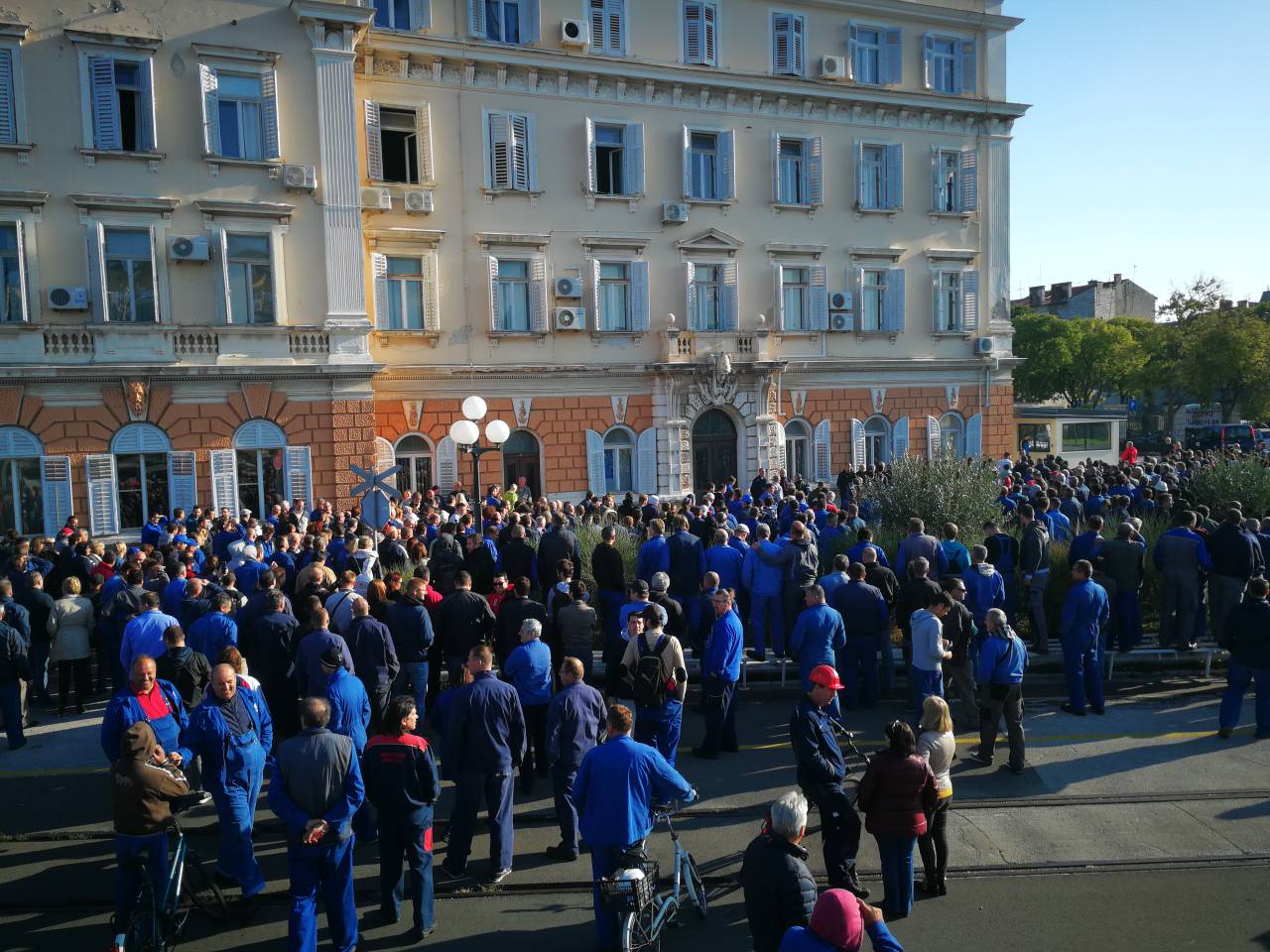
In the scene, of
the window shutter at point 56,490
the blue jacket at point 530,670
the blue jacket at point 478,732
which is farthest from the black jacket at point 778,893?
the window shutter at point 56,490

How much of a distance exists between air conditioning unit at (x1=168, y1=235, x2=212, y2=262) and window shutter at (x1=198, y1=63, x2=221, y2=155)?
1.95 metres

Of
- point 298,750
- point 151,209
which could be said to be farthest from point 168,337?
point 298,750

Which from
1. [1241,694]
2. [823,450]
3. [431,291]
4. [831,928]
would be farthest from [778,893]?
[823,450]

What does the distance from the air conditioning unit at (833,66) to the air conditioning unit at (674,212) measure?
6162 mm

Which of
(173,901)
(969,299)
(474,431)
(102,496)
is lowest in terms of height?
(173,901)

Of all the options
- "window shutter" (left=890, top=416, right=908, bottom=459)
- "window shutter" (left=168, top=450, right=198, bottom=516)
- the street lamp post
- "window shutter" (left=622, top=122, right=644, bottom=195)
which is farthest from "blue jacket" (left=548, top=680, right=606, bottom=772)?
"window shutter" (left=890, top=416, right=908, bottom=459)

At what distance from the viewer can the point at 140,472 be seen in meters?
20.6

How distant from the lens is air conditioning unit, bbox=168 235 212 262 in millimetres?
20297

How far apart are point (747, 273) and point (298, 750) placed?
920 inches

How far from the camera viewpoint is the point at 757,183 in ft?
89.0

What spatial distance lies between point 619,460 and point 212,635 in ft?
57.6

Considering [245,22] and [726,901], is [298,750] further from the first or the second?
[245,22]

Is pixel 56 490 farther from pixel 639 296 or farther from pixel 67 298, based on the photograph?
pixel 639 296

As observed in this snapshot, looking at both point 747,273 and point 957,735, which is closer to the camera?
point 957,735
